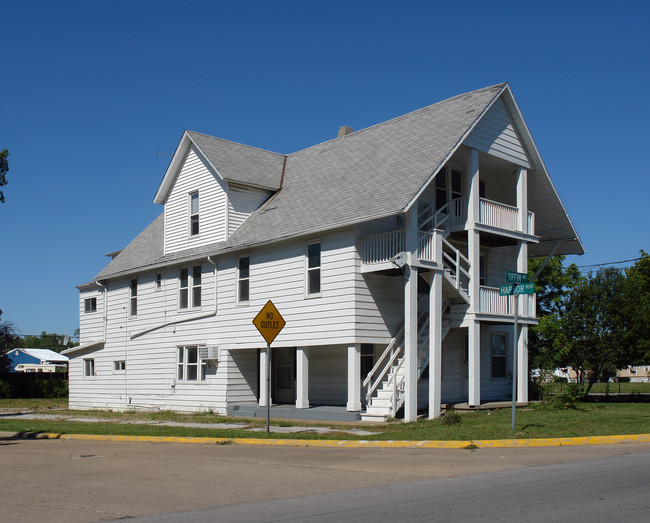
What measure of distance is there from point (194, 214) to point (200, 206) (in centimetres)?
59

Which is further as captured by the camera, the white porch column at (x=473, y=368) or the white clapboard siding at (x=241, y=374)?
the white clapboard siding at (x=241, y=374)

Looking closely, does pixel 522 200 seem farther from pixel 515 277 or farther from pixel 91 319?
pixel 91 319

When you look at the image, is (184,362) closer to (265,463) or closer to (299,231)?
(299,231)

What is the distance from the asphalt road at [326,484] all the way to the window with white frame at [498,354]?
38.3 feet

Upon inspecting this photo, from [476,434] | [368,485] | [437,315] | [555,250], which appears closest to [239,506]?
[368,485]

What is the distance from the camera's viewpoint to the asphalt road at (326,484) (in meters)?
8.23

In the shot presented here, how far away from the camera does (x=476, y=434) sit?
51.0ft

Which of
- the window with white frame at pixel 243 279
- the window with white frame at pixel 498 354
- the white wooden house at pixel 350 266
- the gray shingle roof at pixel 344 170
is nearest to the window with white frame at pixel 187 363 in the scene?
the white wooden house at pixel 350 266

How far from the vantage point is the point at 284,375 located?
26.3 m

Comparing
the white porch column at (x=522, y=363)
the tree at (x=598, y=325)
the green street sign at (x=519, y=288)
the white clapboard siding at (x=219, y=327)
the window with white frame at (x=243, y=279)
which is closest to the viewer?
the green street sign at (x=519, y=288)

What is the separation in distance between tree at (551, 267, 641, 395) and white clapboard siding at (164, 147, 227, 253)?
53.1 feet

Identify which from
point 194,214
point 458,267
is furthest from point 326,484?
point 194,214

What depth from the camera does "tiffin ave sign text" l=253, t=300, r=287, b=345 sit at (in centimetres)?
1733

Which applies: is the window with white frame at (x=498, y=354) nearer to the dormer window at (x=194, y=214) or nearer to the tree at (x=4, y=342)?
the dormer window at (x=194, y=214)
